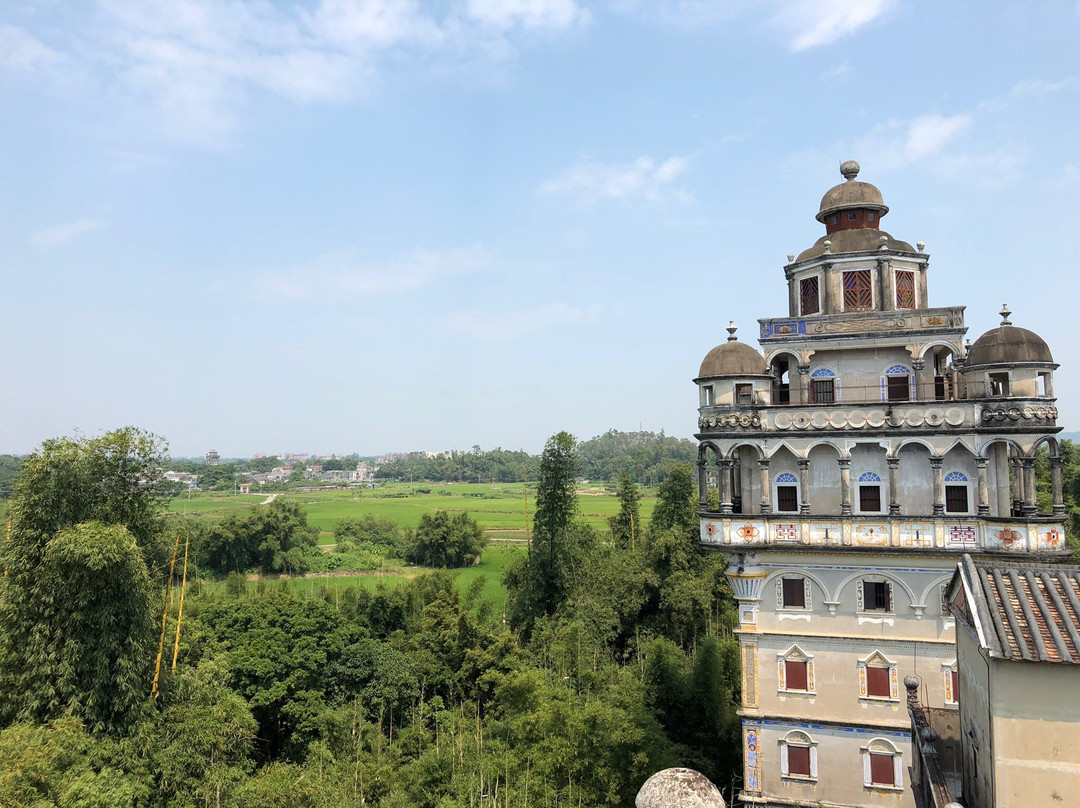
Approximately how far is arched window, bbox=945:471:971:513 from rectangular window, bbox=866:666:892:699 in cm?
391

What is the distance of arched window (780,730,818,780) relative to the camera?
16609 millimetres

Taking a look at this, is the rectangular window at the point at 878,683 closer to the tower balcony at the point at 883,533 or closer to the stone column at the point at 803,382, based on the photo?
the tower balcony at the point at 883,533

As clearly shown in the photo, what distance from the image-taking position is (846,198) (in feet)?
61.8

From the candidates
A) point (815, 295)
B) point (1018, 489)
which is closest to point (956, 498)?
point (1018, 489)

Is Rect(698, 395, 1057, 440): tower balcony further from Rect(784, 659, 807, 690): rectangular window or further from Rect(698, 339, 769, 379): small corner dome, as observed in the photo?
Rect(784, 659, 807, 690): rectangular window

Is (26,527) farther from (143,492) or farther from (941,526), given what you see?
(941,526)

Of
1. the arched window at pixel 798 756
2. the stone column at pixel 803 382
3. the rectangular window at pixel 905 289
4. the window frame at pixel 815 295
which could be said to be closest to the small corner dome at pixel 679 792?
the arched window at pixel 798 756

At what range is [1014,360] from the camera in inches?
603

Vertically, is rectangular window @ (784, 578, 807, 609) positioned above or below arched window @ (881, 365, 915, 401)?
below

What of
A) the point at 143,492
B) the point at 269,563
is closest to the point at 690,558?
the point at 143,492

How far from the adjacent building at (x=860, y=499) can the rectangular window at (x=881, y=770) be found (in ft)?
0.09

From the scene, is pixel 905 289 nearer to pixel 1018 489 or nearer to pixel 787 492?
pixel 1018 489

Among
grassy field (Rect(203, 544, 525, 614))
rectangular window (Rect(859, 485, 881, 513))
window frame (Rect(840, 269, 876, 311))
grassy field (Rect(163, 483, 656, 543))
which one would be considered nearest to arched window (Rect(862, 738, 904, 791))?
Result: rectangular window (Rect(859, 485, 881, 513))

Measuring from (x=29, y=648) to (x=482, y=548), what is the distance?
45334 millimetres
